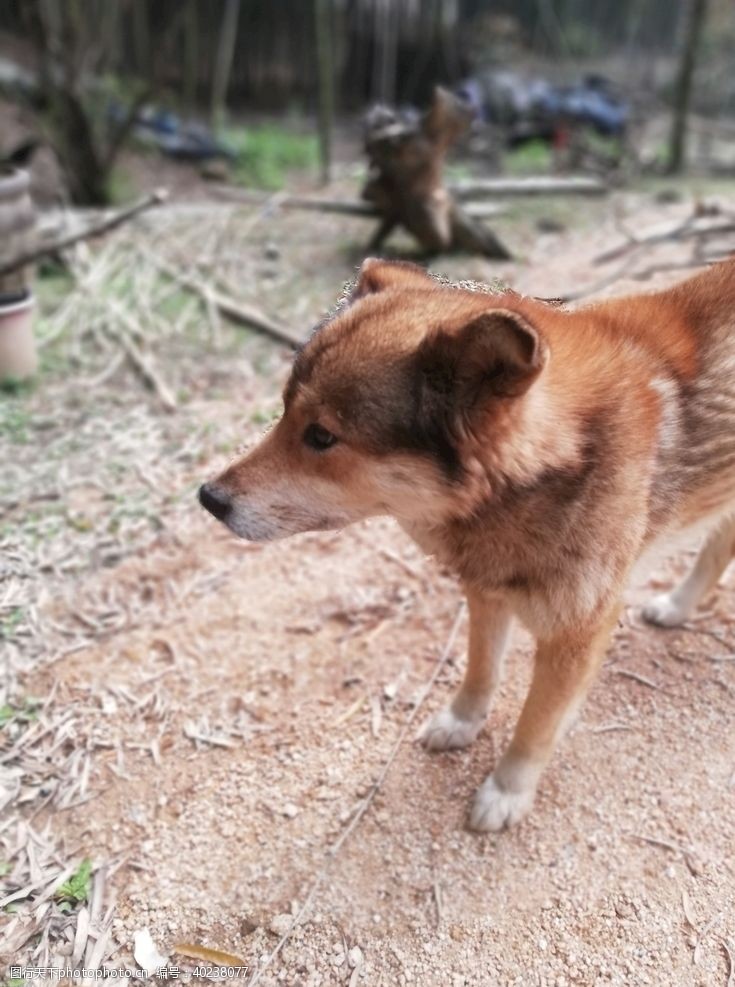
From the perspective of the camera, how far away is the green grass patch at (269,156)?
1123 cm

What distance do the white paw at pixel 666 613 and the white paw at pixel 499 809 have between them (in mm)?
1221

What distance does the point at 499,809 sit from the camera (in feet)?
9.59

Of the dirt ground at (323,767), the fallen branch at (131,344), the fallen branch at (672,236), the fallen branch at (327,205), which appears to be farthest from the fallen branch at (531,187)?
the dirt ground at (323,767)

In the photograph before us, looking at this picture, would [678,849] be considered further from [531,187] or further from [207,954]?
[531,187]

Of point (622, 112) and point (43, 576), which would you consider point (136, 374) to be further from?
point (622, 112)

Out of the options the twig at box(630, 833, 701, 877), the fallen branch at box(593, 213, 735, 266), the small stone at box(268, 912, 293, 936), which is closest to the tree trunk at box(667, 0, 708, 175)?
the fallen branch at box(593, 213, 735, 266)

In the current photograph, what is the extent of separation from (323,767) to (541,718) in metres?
0.98

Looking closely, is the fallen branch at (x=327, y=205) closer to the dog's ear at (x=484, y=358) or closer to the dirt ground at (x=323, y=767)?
the dirt ground at (x=323, y=767)

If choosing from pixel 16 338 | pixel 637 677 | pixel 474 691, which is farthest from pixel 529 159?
pixel 474 691

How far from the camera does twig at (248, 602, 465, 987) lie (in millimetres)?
2602

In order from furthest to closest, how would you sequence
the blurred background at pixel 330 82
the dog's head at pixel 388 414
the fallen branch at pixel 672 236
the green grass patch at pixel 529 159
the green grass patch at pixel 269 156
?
the green grass patch at pixel 269 156 < the green grass patch at pixel 529 159 < the blurred background at pixel 330 82 < the fallen branch at pixel 672 236 < the dog's head at pixel 388 414

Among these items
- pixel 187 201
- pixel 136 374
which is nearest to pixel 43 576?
pixel 136 374

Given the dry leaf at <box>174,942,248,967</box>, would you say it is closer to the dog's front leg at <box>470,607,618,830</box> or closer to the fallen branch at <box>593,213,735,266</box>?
the dog's front leg at <box>470,607,618,830</box>

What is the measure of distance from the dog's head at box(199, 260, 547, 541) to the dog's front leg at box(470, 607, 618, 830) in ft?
2.16
